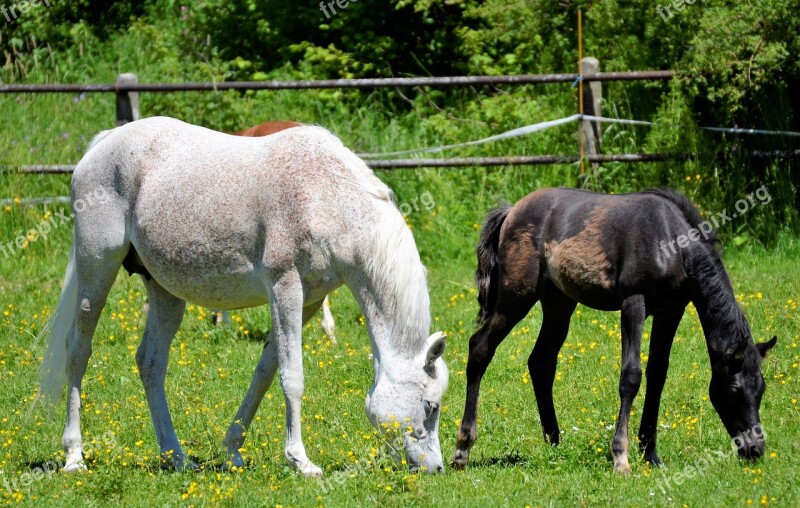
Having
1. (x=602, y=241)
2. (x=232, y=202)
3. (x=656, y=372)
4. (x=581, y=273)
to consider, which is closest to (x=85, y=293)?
(x=232, y=202)

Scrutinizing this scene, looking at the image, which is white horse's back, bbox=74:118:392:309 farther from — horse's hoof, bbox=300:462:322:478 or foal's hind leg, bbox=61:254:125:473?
horse's hoof, bbox=300:462:322:478

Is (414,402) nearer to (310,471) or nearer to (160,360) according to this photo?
(310,471)

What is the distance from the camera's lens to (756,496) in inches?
209

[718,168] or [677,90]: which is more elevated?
[677,90]

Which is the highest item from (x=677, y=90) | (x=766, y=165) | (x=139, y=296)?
(x=677, y=90)

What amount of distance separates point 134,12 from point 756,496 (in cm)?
1523

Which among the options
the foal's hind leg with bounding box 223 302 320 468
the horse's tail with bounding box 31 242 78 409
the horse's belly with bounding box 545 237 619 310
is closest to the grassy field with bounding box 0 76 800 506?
the foal's hind leg with bounding box 223 302 320 468

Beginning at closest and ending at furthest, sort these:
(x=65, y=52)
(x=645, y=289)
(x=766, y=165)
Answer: (x=645, y=289) < (x=766, y=165) < (x=65, y=52)

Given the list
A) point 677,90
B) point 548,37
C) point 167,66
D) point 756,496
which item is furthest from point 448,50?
point 756,496

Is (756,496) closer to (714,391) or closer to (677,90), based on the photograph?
(714,391)

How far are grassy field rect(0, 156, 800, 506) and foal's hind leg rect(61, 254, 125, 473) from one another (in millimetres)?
345

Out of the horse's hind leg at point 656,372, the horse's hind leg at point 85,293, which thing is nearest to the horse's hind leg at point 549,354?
the horse's hind leg at point 656,372

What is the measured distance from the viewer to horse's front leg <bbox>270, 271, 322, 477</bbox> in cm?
584

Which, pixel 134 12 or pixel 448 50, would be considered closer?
pixel 448 50
